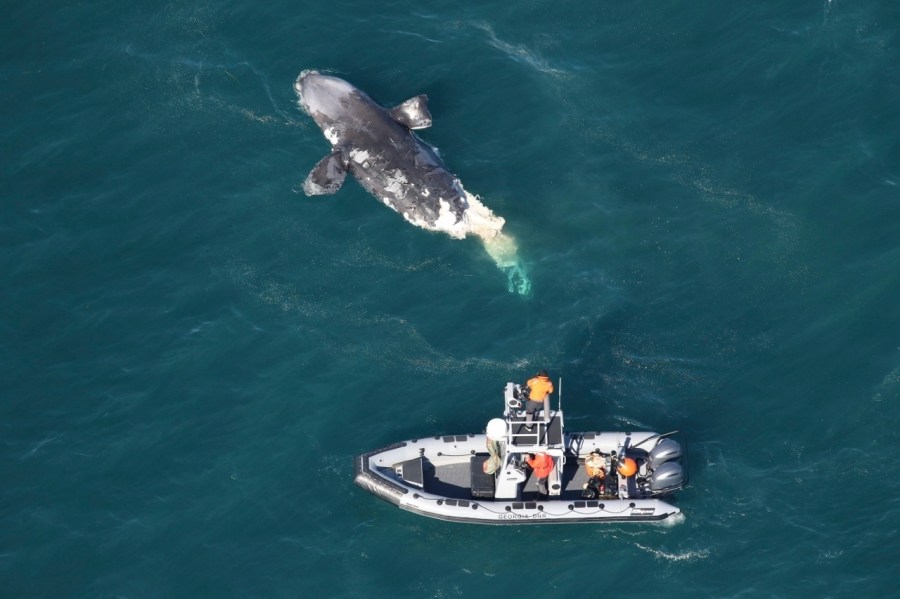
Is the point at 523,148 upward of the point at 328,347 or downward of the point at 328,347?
upward

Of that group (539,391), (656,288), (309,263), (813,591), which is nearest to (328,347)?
(309,263)

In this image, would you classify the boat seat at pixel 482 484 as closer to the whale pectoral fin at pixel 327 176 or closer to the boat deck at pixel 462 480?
the boat deck at pixel 462 480

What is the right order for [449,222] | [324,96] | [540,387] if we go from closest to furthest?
[540,387] < [449,222] < [324,96]

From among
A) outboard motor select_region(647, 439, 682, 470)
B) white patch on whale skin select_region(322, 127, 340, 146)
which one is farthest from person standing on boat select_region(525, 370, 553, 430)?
white patch on whale skin select_region(322, 127, 340, 146)

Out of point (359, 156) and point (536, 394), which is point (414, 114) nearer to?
point (359, 156)

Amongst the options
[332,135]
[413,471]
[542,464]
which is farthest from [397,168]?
[542,464]

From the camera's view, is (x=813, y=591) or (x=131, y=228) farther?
(x=131, y=228)

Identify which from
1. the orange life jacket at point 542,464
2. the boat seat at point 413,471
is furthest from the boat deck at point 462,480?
the orange life jacket at point 542,464

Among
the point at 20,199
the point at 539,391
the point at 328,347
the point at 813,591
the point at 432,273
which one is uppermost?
the point at 20,199

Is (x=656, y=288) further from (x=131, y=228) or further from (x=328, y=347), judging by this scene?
(x=131, y=228)
